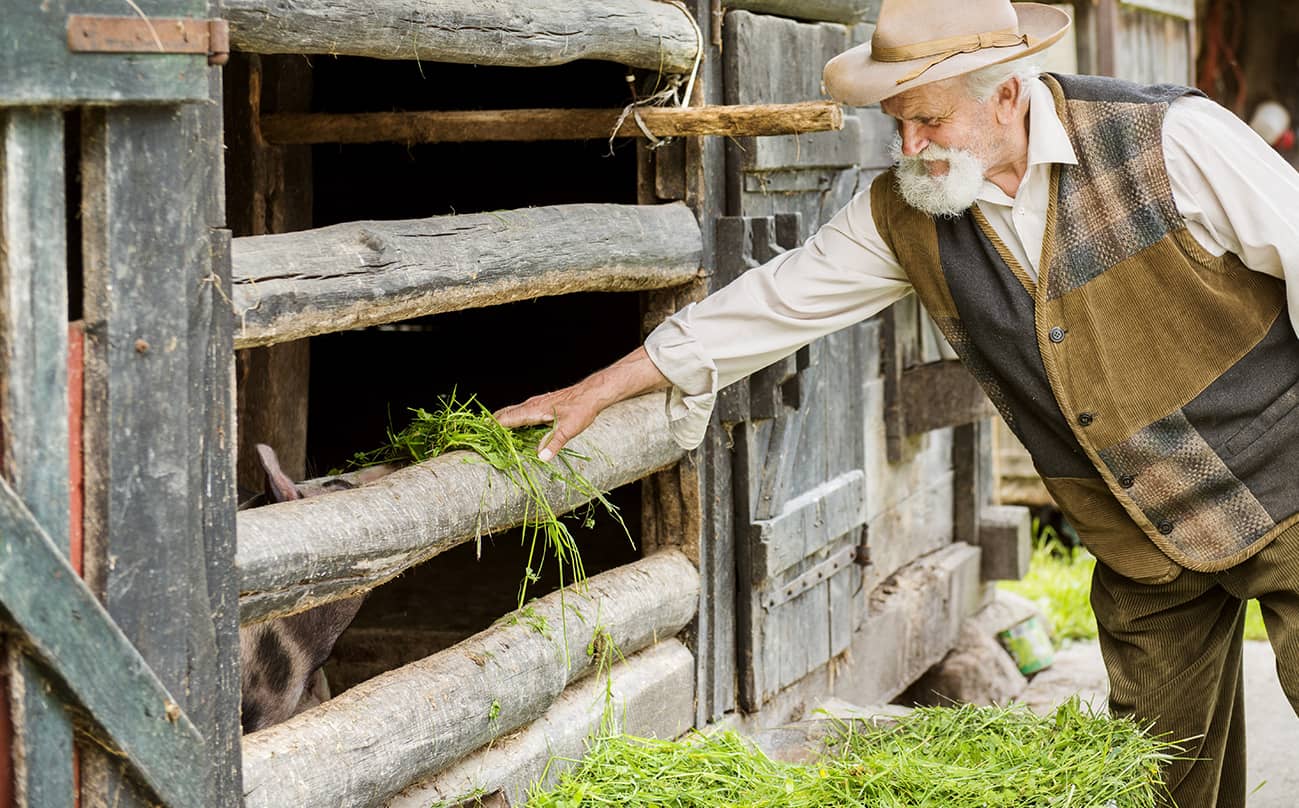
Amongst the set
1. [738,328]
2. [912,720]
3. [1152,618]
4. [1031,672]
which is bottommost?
[1031,672]

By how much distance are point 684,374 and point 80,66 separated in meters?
1.71

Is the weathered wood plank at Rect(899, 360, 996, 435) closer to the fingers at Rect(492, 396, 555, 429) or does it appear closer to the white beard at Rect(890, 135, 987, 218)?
the white beard at Rect(890, 135, 987, 218)

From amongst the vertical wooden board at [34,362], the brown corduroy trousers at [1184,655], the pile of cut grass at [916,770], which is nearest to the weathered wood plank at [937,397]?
the brown corduroy trousers at [1184,655]

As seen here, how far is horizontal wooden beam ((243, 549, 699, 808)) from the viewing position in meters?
2.62

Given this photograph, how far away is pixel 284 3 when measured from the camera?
2.60 meters

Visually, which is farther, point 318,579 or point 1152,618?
point 1152,618

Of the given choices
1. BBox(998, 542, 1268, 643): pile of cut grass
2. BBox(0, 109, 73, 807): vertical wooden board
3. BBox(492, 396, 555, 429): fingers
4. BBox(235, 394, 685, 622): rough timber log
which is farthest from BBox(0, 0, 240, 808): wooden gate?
BBox(998, 542, 1268, 643): pile of cut grass

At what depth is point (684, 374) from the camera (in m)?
3.50

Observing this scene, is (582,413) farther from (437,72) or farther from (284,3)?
(437,72)

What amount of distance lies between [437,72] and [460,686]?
3.02 metres

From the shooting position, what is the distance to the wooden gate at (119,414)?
80.7 inches

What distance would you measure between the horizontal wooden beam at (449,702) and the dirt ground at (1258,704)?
3.53 ft

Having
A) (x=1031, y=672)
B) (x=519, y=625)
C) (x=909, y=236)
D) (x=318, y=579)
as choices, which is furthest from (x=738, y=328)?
(x=1031, y=672)

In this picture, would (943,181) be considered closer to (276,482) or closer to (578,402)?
(578,402)
